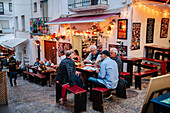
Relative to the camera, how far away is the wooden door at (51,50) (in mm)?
14836

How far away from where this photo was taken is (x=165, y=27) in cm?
1101

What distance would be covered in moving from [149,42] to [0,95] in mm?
8280

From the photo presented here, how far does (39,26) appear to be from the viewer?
16031mm

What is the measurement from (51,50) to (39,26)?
2751 millimetres

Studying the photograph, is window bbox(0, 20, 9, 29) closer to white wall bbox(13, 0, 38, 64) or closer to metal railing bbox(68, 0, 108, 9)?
white wall bbox(13, 0, 38, 64)

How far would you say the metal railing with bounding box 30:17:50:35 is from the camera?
50.2 feet

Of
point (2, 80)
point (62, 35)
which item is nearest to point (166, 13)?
point (62, 35)

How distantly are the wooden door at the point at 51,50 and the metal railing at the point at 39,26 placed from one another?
1.11 metres

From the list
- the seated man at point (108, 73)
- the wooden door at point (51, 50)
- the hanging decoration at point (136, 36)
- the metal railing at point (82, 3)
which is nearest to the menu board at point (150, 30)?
the hanging decoration at point (136, 36)

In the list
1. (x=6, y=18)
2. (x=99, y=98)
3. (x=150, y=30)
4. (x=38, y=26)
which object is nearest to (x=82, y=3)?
(x=150, y=30)

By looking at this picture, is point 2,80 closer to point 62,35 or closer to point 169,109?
point 169,109

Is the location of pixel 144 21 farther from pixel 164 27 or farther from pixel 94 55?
pixel 94 55

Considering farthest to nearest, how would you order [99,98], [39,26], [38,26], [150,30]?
[38,26] < [39,26] < [150,30] < [99,98]

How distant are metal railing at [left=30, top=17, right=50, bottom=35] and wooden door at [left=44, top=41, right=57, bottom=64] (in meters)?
1.11
